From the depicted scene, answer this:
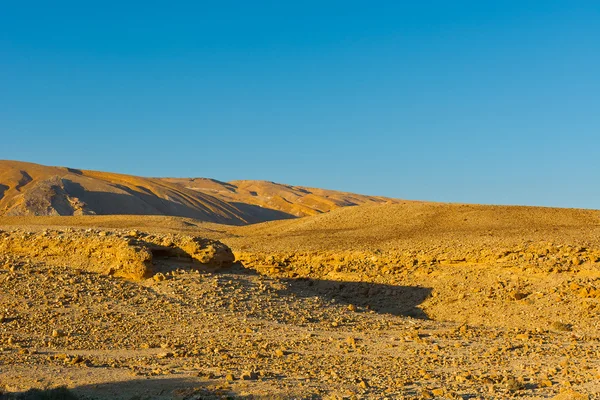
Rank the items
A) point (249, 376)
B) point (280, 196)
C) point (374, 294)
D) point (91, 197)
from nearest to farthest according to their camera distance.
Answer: point (249, 376) → point (374, 294) → point (91, 197) → point (280, 196)

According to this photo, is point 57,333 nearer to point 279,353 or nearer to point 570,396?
point 279,353

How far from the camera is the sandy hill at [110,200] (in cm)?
4994

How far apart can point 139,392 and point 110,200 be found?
50281 mm

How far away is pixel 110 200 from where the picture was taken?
5562 cm

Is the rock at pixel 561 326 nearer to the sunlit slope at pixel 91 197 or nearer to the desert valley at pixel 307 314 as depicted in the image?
the desert valley at pixel 307 314

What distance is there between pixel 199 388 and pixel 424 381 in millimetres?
2779

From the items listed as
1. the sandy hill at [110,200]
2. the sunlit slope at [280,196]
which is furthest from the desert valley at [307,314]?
the sunlit slope at [280,196]

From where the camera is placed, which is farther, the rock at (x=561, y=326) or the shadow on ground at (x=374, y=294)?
the shadow on ground at (x=374, y=294)

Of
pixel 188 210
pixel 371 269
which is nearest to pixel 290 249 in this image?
pixel 371 269

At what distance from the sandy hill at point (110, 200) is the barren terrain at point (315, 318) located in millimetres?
34125

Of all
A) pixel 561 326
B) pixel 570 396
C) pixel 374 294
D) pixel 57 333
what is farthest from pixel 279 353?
pixel 374 294

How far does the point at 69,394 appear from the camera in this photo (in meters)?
7.16

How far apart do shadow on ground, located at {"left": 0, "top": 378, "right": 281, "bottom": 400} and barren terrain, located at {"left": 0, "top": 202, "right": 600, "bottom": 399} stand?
0.03m

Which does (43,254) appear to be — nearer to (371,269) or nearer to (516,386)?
(371,269)
